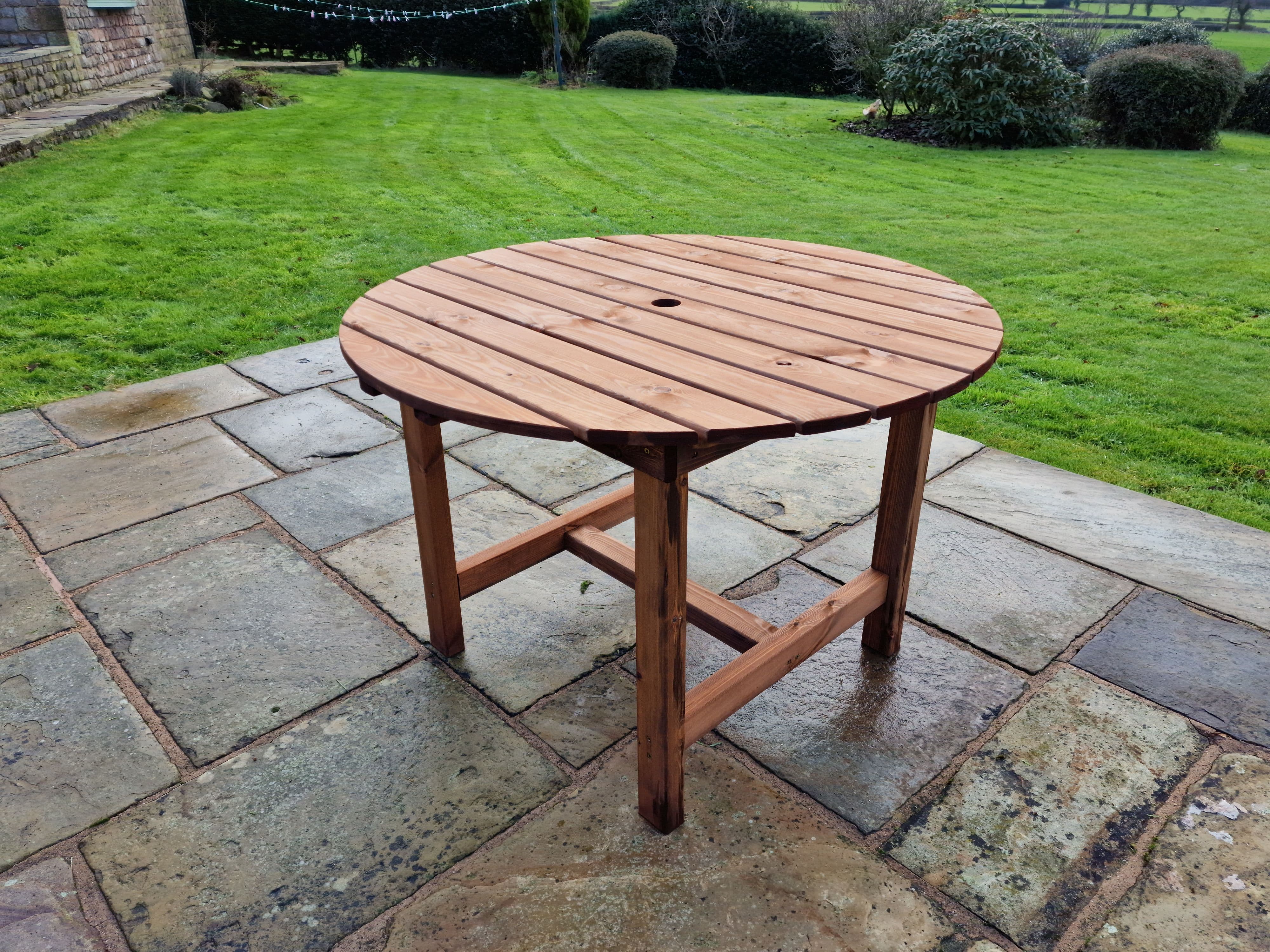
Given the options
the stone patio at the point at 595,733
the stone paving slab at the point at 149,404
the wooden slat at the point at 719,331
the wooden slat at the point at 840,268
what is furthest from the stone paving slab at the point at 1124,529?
the stone paving slab at the point at 149,404

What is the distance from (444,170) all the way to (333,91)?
602 centimetres

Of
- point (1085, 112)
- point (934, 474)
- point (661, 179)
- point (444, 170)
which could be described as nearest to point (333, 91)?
point (444, 170)

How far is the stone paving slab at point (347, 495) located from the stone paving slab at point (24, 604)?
538 mm

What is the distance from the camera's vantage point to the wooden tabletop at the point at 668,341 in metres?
1.25

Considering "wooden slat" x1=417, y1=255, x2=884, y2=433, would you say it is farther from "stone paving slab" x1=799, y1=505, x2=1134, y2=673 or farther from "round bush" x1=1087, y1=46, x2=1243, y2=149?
"round bush" x1=1087, y1=46, x2=1243, y2=149

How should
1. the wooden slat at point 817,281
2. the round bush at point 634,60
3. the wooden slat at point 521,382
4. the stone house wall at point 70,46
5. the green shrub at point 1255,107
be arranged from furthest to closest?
the round bush at point 634,60 < the green shrub at point 1255,107 < the stone house wall at point 70,46 < the wooden slat at point 817,281 < the wooden slat at point 521,382

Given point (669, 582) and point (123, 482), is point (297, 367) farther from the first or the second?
point (669, 582)

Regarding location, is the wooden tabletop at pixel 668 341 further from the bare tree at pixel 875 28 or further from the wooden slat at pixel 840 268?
the bare tree at pixel 875 28

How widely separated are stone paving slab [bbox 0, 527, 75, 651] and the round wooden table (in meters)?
0.95

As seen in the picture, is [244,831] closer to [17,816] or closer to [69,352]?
[17,816]

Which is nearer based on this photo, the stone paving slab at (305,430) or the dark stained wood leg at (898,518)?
the dark stained wood leg at (898,518)

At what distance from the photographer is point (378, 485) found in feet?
→ 9.03

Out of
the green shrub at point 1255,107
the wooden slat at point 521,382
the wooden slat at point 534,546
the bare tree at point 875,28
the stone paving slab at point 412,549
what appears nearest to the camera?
the wooden slat at point 521,382

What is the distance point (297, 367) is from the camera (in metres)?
3.64
